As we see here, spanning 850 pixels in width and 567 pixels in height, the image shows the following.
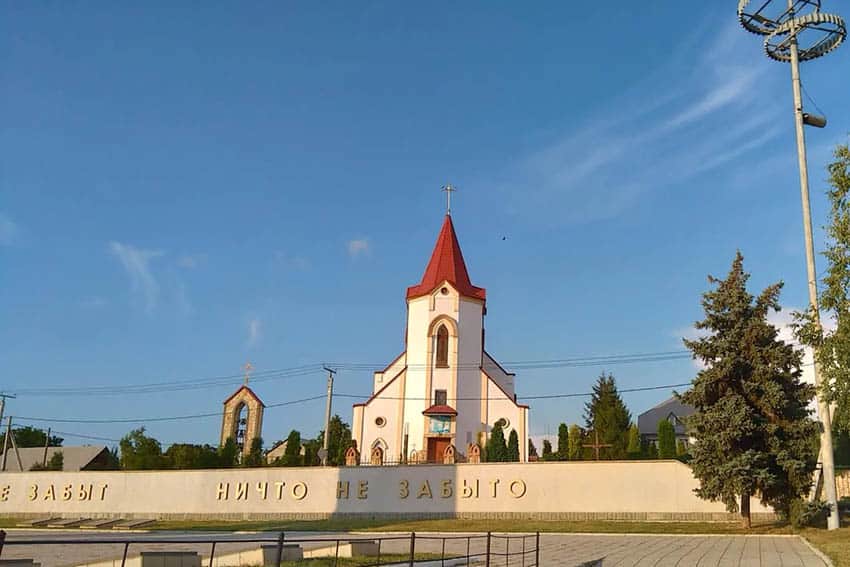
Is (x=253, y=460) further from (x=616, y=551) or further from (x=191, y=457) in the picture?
(x=616, y=551)

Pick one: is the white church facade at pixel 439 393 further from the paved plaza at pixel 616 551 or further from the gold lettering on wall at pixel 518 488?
the paved plaza at pixel 616 551

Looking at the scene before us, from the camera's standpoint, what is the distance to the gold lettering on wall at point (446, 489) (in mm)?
28516

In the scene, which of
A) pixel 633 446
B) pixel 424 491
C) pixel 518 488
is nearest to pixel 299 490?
pixel 424 491

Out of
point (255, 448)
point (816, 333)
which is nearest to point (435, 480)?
point (816, 333)

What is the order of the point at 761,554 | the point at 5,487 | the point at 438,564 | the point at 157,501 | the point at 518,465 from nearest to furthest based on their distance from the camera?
1. the point at 438,564
2. the point at 761,554
3. the point at 518,465
4. the point at 157,501
5. the point at 5,487

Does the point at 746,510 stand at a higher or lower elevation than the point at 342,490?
higher

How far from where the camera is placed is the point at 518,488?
27672 mm

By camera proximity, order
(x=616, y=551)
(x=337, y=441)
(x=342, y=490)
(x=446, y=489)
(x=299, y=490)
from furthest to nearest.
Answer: (x=337, y=441), (x=299, y=490), (x=342, y=490), (x=446, y=489), (x=616, y=551)

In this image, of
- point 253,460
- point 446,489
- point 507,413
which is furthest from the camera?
point 507,413

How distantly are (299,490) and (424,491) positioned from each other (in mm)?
5590

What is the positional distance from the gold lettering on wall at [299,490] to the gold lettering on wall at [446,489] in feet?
19.9

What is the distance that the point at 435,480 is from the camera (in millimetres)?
28891

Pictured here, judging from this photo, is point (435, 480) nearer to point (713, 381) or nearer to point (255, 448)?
point (713, 381)

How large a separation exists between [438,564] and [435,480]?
661 inches
